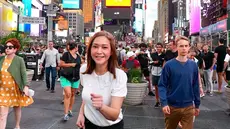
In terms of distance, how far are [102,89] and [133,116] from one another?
207 inches

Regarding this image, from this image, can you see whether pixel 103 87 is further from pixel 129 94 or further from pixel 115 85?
pixel 129 94

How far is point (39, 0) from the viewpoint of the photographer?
98000 mm

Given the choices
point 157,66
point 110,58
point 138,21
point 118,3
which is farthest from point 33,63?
point 138,21

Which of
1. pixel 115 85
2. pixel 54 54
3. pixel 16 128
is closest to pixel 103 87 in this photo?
pixel 115 85

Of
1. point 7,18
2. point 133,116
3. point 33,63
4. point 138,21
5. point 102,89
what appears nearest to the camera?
Result: point 102,89

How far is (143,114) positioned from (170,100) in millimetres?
3639

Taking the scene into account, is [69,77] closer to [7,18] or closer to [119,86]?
[119,86]

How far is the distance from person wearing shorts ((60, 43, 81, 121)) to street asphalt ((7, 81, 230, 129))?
32 cm

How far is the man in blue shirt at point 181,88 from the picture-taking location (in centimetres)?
430

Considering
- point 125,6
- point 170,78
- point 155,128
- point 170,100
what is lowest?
point 155,128

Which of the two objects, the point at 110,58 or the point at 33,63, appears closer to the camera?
the point at 110,58

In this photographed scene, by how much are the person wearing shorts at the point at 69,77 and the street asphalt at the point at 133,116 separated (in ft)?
1.06

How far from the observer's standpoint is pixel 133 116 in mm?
7727

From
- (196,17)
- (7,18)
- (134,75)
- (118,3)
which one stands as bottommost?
(134,75)
